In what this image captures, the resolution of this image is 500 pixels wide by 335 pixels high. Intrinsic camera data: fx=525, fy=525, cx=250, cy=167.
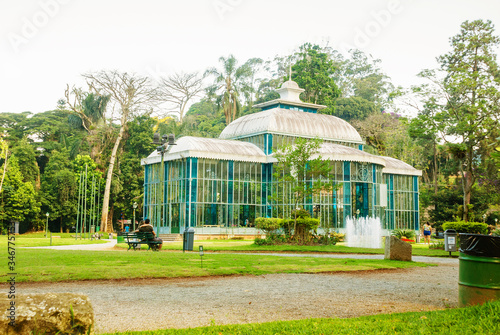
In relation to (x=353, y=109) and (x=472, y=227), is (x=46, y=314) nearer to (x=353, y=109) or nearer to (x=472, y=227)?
(x=472, y=227)

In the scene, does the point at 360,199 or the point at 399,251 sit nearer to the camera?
the point at 399,251

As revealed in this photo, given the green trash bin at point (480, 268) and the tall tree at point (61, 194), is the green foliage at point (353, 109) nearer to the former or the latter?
the tall tree at point (61, 194)

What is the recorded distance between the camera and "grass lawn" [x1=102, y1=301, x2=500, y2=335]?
580 cm

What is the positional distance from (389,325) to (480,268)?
6.49ft

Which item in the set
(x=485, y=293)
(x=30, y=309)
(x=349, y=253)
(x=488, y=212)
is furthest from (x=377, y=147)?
(x=30, y=309)

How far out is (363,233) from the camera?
35688 mm

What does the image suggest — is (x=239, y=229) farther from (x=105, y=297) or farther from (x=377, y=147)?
(x=105, y=297)

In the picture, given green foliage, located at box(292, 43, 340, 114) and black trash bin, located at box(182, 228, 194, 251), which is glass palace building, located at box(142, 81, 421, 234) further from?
black trash bin, located at box(182, 228, 194, 251)

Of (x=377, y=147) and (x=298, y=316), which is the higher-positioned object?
(x=377, y=147)

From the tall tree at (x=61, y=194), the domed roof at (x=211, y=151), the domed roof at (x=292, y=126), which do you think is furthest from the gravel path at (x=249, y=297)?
the tall tree at (x=61, y=194)

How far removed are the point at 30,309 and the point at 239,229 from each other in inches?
1402

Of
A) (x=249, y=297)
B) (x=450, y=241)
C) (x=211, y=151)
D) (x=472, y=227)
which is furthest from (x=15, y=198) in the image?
(x=249, y=297)

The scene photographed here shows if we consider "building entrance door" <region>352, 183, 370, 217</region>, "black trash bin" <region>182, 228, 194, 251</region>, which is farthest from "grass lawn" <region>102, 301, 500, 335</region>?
"building entrance door" <region>352, 183, 370, 217</region>

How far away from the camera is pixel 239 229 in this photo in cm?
3981
